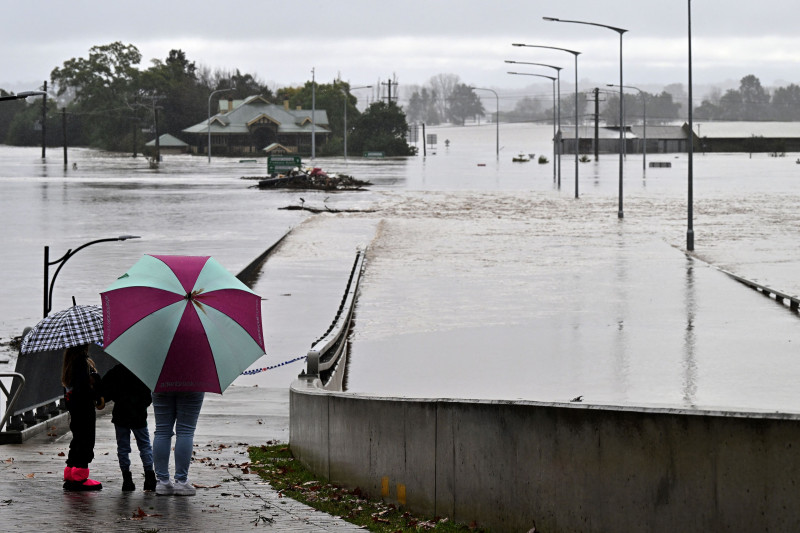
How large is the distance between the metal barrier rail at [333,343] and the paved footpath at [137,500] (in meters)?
2.46

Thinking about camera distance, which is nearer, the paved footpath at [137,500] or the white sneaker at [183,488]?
the paved footpath at [137,500]

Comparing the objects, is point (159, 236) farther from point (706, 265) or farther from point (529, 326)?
point (529, 326)

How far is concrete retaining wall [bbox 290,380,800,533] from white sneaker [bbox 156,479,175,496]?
1.73 metres

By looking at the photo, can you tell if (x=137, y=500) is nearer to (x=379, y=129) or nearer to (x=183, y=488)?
(x=183, y=488)

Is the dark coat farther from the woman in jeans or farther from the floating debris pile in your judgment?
the floating debris pile

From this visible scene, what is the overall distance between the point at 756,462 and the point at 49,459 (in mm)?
7070

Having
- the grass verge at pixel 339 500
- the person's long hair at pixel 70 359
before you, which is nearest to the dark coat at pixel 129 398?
the person's long hair at pixel 70 359

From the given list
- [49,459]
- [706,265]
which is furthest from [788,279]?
[49,459]

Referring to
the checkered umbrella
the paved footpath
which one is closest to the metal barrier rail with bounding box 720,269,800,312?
the paved footpath

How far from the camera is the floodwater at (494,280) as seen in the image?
2242 cm

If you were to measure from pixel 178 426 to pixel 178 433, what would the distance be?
0.27ft

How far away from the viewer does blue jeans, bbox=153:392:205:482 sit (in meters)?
10.2

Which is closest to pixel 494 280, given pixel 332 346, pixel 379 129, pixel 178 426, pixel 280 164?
pixel 332 346

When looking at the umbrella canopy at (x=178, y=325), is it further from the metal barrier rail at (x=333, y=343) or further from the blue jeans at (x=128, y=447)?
the metal barrier rail at (x=333, y=343)
